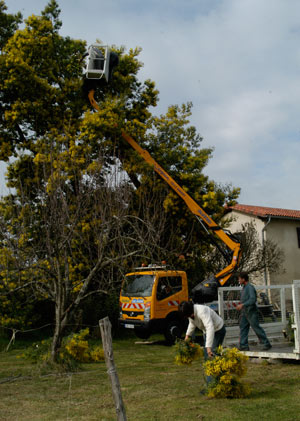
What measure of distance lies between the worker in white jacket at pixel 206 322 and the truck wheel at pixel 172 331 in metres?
7.61

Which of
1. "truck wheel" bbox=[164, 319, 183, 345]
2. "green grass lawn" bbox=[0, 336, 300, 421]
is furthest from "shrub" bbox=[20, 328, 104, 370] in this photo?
"truck wheel" bbox=[164, 319, 183, 345]

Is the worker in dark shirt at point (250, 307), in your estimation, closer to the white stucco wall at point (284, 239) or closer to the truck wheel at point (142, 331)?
the truck wheel at point (142, 331)

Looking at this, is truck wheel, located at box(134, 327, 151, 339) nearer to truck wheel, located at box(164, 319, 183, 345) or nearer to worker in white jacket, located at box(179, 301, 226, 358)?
truck wheel, located at box(164, 319, 183, 345)

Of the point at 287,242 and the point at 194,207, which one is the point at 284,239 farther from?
the point at 194,207

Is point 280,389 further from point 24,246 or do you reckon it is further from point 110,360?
point 24,246

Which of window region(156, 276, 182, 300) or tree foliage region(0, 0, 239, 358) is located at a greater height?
tree foliage region(0, 0, 239, 358)

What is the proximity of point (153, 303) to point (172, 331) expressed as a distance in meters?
1.07

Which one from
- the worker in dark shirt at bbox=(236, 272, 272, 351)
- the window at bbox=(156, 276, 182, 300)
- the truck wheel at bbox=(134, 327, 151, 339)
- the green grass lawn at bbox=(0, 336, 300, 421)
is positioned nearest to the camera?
the green grass lawn at bbox=(0, 336, 300, 421)

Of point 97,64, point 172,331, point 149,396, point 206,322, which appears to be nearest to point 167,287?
point 172,331

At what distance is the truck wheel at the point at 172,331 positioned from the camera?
14891 mm

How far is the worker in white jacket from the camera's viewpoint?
6840 mm

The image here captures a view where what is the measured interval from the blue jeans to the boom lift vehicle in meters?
3.98

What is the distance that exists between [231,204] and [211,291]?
410cm

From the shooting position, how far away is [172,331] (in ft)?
48.8
